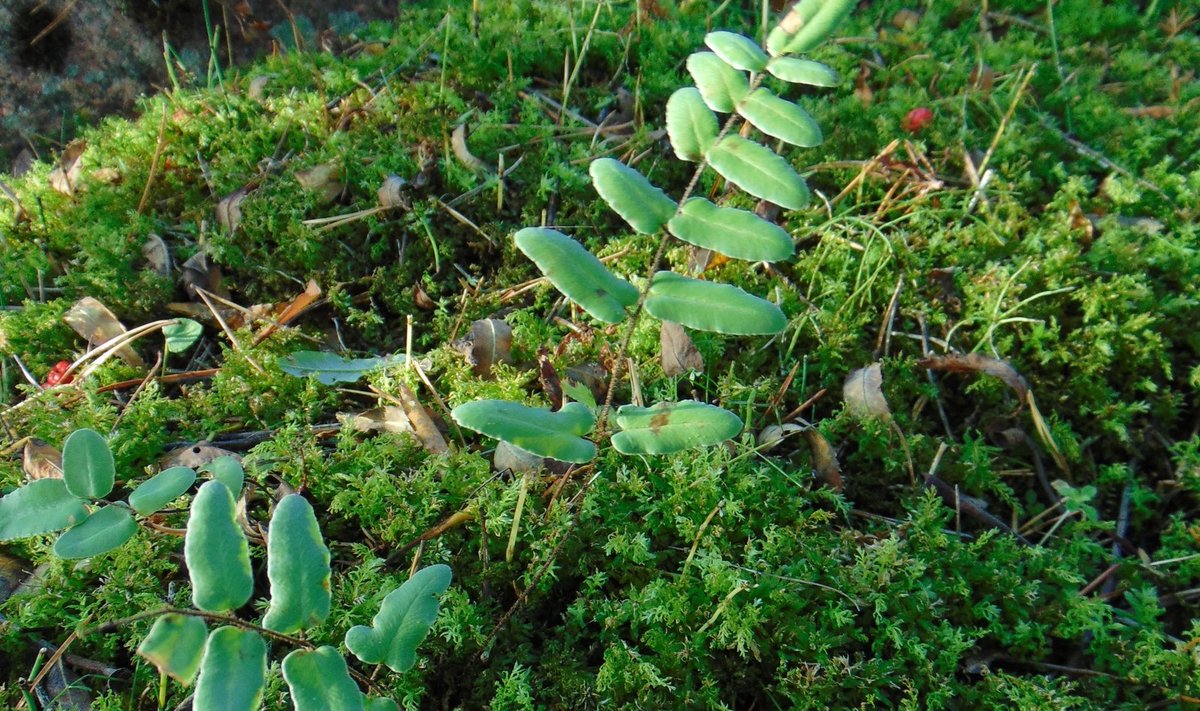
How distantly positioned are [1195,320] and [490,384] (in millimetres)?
2205

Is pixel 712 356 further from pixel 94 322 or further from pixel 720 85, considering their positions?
pixel 94 322

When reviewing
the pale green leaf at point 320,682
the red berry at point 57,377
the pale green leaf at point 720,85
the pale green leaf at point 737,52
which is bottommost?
the red berry at point 57,377

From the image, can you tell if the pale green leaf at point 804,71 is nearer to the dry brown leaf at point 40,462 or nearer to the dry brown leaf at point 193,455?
the dry brown leaf at point 193,455

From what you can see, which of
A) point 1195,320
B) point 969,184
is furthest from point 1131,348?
point 969,184

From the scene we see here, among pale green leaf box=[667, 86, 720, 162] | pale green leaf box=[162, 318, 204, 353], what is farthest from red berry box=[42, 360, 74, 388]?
pale green leaf box=[667, 86, 720, 162]

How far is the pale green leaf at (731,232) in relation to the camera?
1.31 metres

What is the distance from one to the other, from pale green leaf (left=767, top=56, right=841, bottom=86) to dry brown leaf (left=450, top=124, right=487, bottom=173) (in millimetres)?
1457

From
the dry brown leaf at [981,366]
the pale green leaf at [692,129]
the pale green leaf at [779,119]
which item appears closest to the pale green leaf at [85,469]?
the pale green leaf at [692,129]

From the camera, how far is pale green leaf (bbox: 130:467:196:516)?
1372 millimetres

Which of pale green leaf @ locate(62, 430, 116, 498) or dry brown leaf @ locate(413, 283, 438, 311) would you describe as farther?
dry brown leaf @ locate(413, 283, 438, 311)

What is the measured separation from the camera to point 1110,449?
92.7 inches

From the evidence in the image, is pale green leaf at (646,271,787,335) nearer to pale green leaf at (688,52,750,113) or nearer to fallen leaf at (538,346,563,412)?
pale green leaf at (688,52,750,113)

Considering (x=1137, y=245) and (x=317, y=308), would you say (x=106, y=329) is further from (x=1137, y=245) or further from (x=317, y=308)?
(x=1137, y=245)

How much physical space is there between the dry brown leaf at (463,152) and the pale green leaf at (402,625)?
1686 mm
